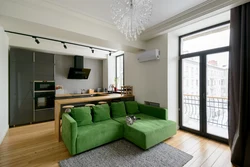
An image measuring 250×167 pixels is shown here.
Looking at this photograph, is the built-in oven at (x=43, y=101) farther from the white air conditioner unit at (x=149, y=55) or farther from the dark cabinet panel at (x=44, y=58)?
the white air conditioner unit at (x=149, y=55)

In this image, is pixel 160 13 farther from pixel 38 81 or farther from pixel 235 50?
pixel 38 81

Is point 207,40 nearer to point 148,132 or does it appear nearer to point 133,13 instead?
point 133,13

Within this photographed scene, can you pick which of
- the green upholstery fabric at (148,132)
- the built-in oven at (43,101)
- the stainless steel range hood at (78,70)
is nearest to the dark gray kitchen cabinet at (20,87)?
the built-in oven at (43,101)

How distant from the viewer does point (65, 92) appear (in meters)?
5.43

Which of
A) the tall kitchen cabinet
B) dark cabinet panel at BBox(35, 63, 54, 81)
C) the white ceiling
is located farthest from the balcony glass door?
the tall kitchen cabinet

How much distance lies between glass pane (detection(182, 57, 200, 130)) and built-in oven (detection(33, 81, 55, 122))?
4591 millimetres

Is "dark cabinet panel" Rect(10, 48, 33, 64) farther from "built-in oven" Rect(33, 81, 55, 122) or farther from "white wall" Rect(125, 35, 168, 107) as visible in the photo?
"white wall" Rect(125, 35, 168, 107)

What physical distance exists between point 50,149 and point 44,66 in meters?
3.03

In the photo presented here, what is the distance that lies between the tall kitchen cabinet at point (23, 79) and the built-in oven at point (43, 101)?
10 centimetres

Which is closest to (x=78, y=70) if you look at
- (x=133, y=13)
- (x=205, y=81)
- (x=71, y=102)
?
(x=71, y=102)

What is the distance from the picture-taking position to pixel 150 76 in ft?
12.7

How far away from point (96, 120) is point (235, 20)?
11.9ft

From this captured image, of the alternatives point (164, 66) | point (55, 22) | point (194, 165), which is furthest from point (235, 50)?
point (55, 22)

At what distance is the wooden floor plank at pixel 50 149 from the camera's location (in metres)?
2.19
